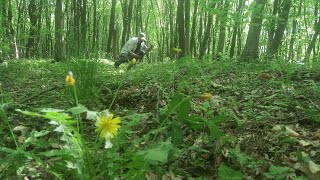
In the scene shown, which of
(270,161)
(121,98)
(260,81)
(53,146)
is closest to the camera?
(270,161)

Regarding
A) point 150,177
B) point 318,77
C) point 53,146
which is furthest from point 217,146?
point 318,77

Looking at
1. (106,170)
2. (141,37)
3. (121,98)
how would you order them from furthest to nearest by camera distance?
(141,37) → (121,98) → (106,170)

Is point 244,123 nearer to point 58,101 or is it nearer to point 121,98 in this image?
point 121,98

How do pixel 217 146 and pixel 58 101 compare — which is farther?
pixel 58 101

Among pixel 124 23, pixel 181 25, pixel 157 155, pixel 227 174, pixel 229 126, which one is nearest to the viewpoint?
pixel 157 155

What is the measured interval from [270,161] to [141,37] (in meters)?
7.18

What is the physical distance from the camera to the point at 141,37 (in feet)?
27.9

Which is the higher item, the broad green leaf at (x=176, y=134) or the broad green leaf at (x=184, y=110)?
the broad green leaf at (x=184, y=110)

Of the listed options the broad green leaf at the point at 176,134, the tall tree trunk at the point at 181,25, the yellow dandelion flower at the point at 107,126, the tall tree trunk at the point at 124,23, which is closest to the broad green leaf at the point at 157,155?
the yellow dandelion flower at the point at 107,126

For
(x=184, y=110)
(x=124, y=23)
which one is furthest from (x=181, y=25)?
(x=124, y=23)

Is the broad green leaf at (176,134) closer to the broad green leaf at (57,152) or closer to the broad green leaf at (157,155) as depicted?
the broad green leaf at (157,155)

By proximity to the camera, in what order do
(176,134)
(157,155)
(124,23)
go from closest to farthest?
1. (157,155)
2. (176,134)
3. (124,23)

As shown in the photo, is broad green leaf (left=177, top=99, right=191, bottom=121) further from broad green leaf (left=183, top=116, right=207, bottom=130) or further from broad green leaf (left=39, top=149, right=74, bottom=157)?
broad green leaf (left=39, top=149, right=74, bottom=157)

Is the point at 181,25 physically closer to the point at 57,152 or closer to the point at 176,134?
the point at 176,134
